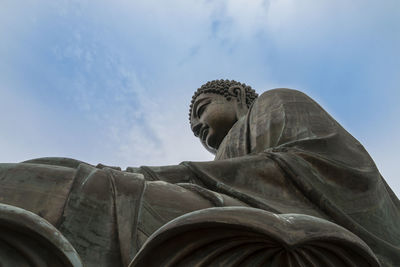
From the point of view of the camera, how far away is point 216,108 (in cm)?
752

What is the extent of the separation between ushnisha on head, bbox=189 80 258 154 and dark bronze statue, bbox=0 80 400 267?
727 millimetres

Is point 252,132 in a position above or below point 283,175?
above

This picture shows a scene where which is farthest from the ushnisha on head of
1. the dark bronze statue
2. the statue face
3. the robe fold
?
the robe fold

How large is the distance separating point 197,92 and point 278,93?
5.88 ft

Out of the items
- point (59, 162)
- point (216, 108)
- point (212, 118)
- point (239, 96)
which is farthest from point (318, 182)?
point (239, 96)

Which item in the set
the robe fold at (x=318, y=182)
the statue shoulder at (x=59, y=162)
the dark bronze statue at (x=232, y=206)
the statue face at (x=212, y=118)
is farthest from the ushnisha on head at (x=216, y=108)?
the statue shoulder at (x=59, y=162)

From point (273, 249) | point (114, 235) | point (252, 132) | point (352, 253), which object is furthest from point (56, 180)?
point (252, 132)

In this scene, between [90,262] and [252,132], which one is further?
[252,132]

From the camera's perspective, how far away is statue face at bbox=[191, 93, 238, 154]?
7391mm

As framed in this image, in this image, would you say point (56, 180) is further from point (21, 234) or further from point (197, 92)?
point (197, 92)

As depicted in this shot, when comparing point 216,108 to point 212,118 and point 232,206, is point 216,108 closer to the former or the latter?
point 212,118

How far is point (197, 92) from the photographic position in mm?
8016

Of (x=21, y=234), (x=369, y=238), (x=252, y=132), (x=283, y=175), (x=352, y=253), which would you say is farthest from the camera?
(x=252, y=132)

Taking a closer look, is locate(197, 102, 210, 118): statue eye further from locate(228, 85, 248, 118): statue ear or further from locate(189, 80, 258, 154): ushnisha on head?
locate(228, 85, 248, 118): statue ear
